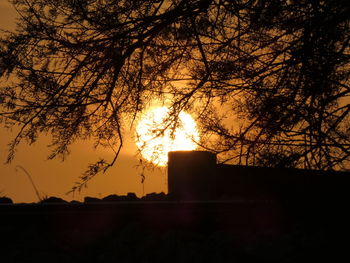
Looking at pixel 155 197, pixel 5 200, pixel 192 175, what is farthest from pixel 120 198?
pixel 5 200

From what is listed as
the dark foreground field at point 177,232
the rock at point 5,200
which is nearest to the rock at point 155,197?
the rock at point 5,200

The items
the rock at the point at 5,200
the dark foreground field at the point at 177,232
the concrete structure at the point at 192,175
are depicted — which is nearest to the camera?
the dark foreground field at the point at 177,232

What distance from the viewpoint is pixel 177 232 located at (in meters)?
4.11

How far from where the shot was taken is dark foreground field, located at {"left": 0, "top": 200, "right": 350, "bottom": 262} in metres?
3.82

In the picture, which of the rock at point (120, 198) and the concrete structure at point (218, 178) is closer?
the concrete structure at point (218, 178)

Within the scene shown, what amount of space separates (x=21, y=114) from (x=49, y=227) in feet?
9.36

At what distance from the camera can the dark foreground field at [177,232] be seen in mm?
3824

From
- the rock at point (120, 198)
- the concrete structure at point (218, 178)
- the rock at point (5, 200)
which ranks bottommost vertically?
the rock at point (5, 200)

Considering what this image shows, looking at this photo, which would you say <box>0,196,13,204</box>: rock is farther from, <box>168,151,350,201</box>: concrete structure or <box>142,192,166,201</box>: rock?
Answer: <box>168,151,350,201</box>: concrete structure

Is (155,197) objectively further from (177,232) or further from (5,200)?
(177,232)

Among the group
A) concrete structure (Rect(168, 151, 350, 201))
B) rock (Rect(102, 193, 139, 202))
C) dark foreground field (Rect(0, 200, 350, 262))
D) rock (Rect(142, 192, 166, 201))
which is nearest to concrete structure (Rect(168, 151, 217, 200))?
concrete structure (Rect(168, 151, 350, 201))

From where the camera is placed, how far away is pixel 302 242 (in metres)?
3.88

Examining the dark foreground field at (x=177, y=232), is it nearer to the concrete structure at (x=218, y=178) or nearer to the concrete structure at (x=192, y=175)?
the concrete structure at (x=218, y=178)

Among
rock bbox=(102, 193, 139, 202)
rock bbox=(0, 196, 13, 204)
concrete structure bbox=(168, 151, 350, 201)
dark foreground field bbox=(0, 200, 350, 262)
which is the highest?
concrete structure bbox=(168, 151, 350, 201)
